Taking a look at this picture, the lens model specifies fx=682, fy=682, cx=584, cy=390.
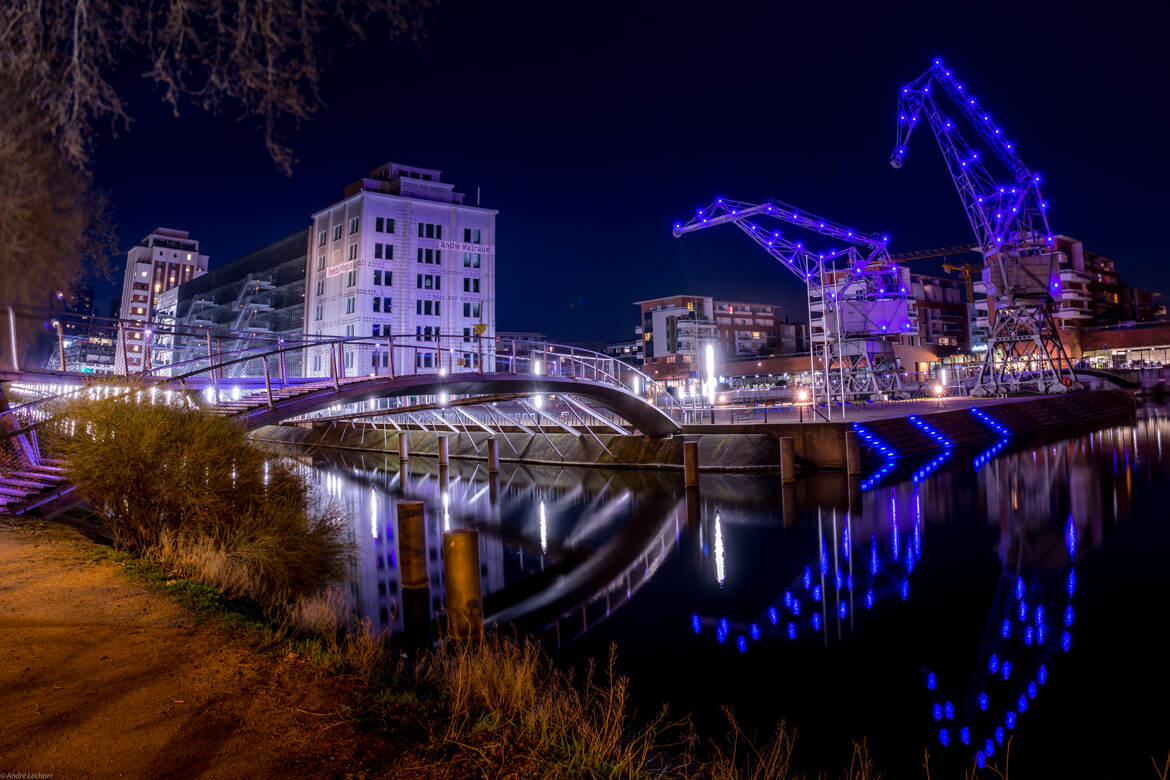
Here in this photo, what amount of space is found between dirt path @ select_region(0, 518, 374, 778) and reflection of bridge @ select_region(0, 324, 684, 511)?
453cm

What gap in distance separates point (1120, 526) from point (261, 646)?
58.5 ft

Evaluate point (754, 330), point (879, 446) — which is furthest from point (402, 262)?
point (754, 330)

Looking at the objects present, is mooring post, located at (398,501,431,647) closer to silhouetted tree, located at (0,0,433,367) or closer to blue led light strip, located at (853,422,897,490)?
silhouetted tree, located at (0,0,433,367)

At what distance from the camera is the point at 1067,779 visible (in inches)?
234

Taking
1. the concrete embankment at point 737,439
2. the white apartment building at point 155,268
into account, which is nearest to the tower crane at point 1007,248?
the concrete embankment at point 737,439

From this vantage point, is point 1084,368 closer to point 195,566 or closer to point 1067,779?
point 1067,779

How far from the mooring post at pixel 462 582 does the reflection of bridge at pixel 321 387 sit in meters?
4.88

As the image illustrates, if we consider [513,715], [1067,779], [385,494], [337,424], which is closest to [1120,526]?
[1067,779]

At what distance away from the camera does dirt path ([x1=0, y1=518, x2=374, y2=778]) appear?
412cm

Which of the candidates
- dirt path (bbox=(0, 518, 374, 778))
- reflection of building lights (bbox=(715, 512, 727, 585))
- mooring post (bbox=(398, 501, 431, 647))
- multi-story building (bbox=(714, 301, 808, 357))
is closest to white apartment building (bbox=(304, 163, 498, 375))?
reflection of building lights (bbox=(715, 512, 727, 585))

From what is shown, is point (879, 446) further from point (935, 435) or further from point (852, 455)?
point (935, 435)

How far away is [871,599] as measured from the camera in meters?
11.3

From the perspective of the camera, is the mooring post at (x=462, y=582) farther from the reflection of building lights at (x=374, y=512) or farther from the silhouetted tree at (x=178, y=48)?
the reflection of building lights at (x=374, y=512)

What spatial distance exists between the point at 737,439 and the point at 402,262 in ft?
104
